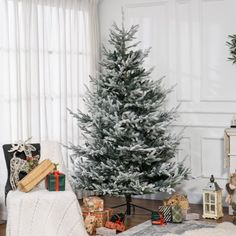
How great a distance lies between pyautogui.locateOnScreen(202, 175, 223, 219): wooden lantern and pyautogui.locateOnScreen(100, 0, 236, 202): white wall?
52 cm

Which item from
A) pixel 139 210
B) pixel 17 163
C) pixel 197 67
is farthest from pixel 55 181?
pixel 197 67

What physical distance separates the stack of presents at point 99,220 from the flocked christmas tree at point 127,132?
0.32m

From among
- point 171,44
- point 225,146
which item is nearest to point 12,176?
point 225,146

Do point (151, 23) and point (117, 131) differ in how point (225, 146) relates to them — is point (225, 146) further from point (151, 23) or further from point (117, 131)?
point (151, 23)

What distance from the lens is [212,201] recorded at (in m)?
5.62

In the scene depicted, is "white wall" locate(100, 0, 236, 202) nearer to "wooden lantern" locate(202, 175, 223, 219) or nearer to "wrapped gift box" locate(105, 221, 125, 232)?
"wooden lantern" locate(202, 175, 223, 219)

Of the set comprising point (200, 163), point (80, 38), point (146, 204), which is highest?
point (80, 38)

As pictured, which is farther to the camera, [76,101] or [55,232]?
[76,101]

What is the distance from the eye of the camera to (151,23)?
652 cm

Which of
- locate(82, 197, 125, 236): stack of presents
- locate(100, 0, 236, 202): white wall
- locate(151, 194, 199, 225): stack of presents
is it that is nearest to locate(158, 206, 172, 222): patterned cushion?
locate(151, 194, 199, 225): stack of presents

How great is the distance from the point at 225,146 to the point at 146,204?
1138 millimetres

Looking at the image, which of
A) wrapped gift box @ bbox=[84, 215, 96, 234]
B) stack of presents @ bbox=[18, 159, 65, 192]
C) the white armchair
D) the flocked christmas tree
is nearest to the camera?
the white armchair

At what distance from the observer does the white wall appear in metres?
6.11

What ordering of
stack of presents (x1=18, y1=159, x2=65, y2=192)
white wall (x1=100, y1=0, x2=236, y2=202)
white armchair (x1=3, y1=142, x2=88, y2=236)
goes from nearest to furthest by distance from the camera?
white armchair (x1=3, y1=142, x2=88, y2=236) → stack of presents (x1=18, y1=159, x2=65, y2=192) → white wall (x1=100, y1=0, x2=236, y2=202)
